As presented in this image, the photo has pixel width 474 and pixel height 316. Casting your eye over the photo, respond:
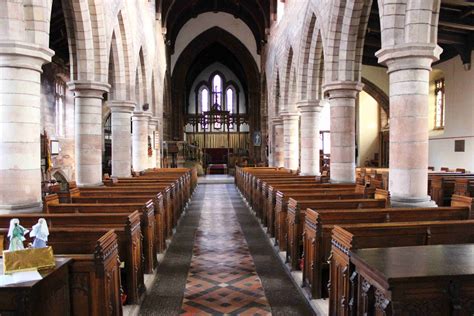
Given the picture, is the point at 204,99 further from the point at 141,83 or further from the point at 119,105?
the point at 119,105

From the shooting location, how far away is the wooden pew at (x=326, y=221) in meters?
4.49

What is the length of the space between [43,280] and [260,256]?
447 centimetres

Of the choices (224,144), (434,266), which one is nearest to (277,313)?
(434,266)

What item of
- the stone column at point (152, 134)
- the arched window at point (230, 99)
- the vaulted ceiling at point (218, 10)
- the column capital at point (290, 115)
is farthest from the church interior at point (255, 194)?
the arched window at point (230, 99)

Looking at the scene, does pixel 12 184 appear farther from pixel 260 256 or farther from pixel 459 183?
pixel 459 183

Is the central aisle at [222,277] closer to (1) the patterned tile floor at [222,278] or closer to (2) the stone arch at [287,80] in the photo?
(1) the patterned tile floor at [222,278]

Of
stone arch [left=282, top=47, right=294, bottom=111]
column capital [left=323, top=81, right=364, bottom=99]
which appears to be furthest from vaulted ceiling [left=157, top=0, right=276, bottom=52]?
column capital [left=323, top=81, right=364, bottom=99]

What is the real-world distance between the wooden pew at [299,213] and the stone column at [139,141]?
10.5m

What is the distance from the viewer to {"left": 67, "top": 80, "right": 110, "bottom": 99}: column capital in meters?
9.11

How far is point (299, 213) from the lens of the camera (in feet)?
18.0

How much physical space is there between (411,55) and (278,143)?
13.4 meters

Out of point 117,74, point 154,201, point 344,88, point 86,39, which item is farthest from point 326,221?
point 117,74

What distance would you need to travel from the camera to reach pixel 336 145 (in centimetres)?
981

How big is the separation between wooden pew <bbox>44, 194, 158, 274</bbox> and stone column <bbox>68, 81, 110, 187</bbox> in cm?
348
